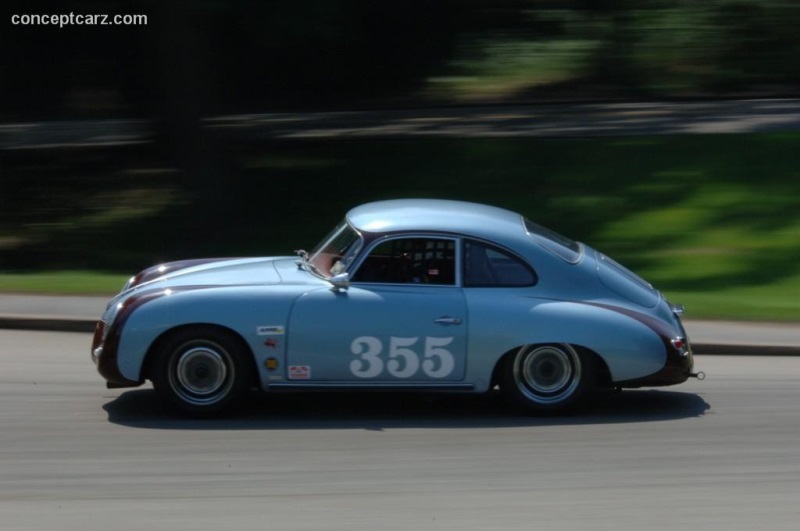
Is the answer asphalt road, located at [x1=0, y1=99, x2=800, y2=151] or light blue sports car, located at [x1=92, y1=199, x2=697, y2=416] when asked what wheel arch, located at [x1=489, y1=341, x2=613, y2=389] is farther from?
asphalt road, located at [x1=0, y1=99, x2=800, y2=151]

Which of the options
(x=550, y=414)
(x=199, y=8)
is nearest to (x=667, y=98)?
(x=199, y=8)

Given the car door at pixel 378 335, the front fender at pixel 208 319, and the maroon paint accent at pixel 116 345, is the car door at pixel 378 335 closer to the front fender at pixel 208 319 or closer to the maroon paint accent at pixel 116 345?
the front fender at pixel 208 319

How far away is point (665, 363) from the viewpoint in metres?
7.54

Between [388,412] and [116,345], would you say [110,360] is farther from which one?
[388,412]

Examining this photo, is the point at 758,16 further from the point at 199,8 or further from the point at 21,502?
the point at 21,502

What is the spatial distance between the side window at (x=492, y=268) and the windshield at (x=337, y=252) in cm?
77

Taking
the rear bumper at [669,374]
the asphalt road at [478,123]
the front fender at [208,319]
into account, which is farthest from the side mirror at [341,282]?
the asphalt road at [478,123]

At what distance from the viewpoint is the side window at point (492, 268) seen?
755 cm

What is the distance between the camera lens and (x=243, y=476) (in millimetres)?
6344

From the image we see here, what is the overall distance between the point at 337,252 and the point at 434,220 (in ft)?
2.34

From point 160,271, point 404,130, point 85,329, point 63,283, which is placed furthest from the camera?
point 404,130

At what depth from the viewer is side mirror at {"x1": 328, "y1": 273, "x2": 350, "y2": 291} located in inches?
291

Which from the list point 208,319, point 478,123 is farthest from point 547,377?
point 478,123

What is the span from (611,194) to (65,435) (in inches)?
396
